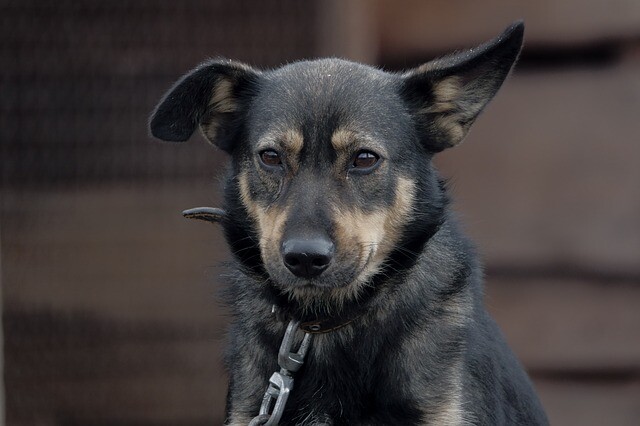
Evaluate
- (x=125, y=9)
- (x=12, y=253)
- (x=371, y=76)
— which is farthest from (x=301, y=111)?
(x=12, y=253)

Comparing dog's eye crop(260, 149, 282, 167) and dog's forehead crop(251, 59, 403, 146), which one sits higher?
dog's forehead crop(251, 59, 403, 146)

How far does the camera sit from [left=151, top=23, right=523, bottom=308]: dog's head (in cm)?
367

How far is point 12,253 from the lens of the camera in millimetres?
6812

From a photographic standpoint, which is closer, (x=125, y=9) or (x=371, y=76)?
(x=371, y=76)

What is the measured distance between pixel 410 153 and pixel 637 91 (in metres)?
3.25

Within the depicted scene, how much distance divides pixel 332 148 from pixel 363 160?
0.12 m

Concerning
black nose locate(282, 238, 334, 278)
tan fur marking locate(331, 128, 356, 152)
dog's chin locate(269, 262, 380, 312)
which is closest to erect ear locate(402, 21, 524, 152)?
tan fur marking locate(331, 128, 356, 152)

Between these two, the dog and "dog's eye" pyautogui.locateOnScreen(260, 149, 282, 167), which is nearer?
the dog

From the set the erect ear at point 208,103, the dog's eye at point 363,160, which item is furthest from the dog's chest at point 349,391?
the erect ear at point 208,103

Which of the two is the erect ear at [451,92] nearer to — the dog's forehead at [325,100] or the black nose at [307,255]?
the dog's forehead at [325,100]

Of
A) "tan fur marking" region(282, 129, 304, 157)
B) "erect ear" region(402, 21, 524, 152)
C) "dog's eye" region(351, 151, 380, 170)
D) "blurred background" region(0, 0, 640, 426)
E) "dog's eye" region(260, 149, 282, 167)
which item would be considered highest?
"erect ear" region(402, 21, 524, 152)

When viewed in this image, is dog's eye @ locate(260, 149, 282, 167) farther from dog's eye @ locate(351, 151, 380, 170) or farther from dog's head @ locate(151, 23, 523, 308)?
dog's eye @ locate(351, 151, 380, 170)

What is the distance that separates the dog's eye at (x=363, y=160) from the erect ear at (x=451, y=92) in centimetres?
28

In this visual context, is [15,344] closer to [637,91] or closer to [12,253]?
[12,253]
